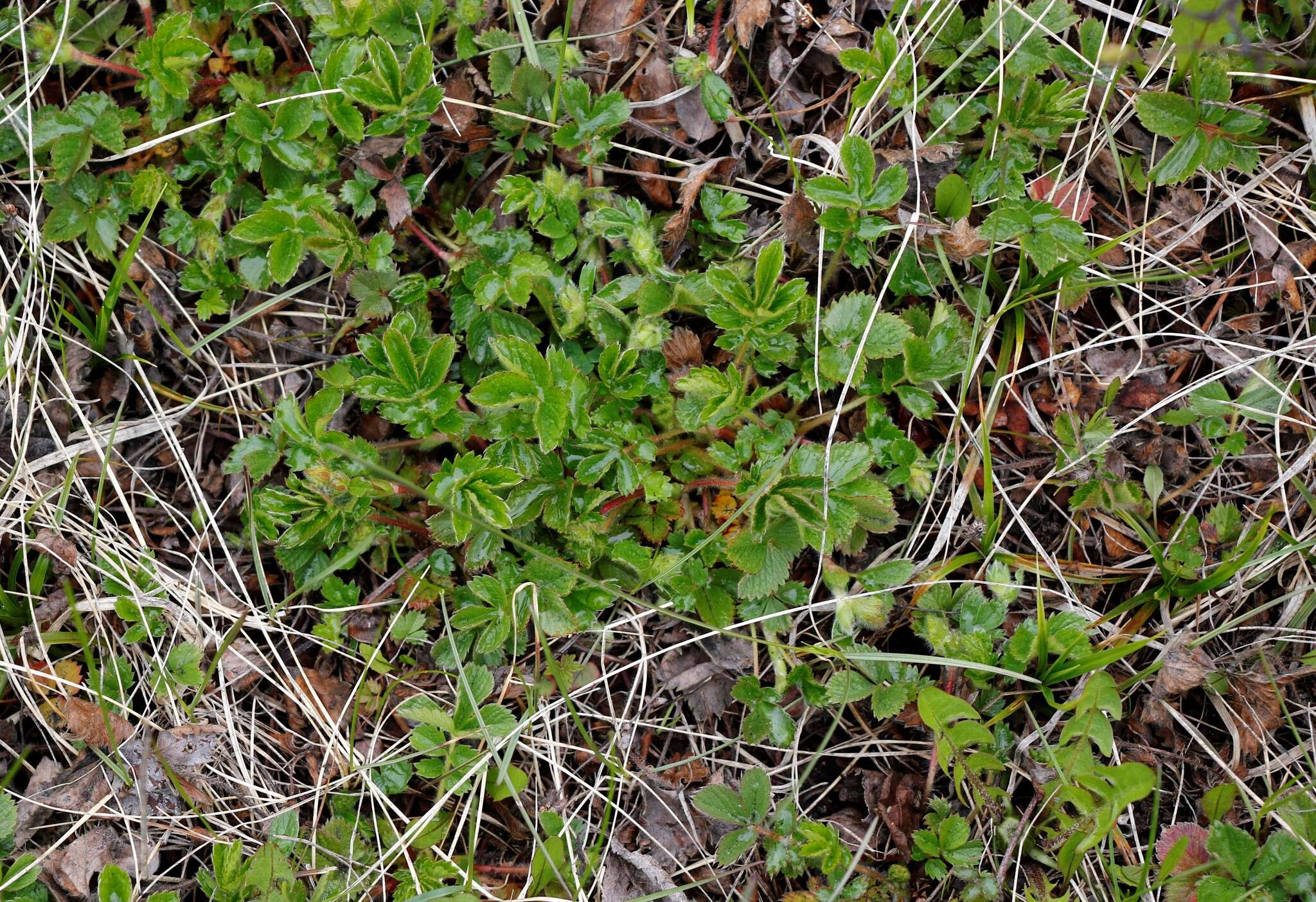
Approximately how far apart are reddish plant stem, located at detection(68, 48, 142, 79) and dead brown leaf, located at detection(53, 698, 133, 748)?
1731mm

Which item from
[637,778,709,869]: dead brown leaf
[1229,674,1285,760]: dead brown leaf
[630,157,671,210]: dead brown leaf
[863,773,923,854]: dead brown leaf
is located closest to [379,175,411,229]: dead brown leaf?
[630,157,671,210]: dead brown leaf

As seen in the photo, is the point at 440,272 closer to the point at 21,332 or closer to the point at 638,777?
the point at 21,332

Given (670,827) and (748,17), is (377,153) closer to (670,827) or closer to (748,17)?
(748,17)

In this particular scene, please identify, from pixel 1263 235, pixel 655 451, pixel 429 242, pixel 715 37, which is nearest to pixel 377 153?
pixel 429 242

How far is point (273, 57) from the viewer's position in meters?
2.71

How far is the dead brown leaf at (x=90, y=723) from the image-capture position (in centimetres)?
261

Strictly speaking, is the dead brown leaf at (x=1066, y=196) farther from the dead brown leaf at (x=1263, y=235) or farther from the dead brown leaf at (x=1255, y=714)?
the dead brown leaf at (x=1255, y=714)

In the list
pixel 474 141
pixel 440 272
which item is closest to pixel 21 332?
pixel 440 272

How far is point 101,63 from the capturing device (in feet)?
8.84

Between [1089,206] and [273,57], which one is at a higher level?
[273,57]

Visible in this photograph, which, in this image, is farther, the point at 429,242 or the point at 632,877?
the point at 429,242

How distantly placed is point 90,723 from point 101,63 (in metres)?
1.83

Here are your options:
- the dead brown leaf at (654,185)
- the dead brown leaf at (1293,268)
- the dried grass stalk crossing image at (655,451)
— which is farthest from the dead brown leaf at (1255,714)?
the dead brown leaf at (654,185)

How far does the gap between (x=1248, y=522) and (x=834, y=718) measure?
1193 mm
